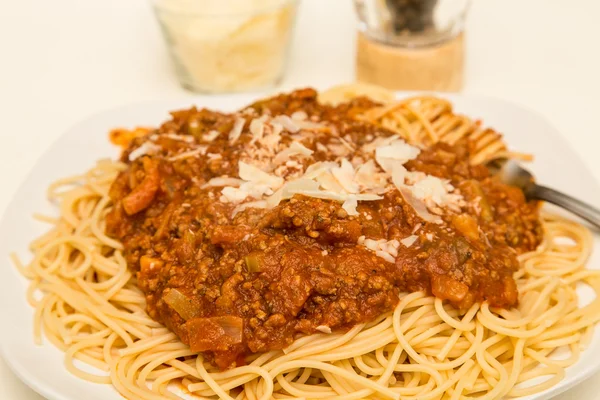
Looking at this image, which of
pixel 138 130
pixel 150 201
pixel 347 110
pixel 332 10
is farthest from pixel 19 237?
pixel 332 10

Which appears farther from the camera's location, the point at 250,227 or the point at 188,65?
the point at 188,65

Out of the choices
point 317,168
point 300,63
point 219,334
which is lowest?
point 300,63

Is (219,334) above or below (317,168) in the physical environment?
below

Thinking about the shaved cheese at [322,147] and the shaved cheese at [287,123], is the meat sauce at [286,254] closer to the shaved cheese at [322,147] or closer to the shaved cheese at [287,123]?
the shaved cheese at [322,147]

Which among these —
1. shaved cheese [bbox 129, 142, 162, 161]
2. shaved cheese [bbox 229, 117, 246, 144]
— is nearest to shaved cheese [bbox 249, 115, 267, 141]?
shaved cheese [bbox 229, 117, 246, 144]

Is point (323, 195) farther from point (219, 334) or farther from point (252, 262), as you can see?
point (219, 334)

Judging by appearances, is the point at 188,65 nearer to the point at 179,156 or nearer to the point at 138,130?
the point at 138,130

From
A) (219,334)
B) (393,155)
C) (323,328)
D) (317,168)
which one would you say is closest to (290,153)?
(317,168)
